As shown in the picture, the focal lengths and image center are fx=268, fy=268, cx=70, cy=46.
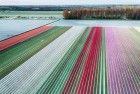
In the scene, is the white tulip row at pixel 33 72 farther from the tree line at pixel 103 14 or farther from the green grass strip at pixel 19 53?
the tree line at pixel 103 14

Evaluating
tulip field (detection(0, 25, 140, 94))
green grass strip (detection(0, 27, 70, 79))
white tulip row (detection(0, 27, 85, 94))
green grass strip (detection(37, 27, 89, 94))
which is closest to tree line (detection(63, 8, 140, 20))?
green grass strip (detection(0, 27, 70, 79))

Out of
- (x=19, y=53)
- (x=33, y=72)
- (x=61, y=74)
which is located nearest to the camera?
(x=61, y=74)

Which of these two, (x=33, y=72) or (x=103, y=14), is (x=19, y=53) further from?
(x=103, y=14)

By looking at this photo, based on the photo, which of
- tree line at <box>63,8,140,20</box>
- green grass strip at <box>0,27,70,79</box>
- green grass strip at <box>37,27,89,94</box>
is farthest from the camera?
tree line at <box>63,8,140,20</box>

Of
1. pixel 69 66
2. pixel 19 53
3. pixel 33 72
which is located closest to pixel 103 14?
pixel 19 53

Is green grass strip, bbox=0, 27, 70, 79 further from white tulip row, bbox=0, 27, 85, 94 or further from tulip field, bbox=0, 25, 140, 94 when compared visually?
white tulip row, bbox=0, 27, 85, 94

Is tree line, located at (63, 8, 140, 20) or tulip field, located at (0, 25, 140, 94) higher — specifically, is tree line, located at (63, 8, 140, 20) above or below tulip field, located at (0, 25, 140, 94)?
above
